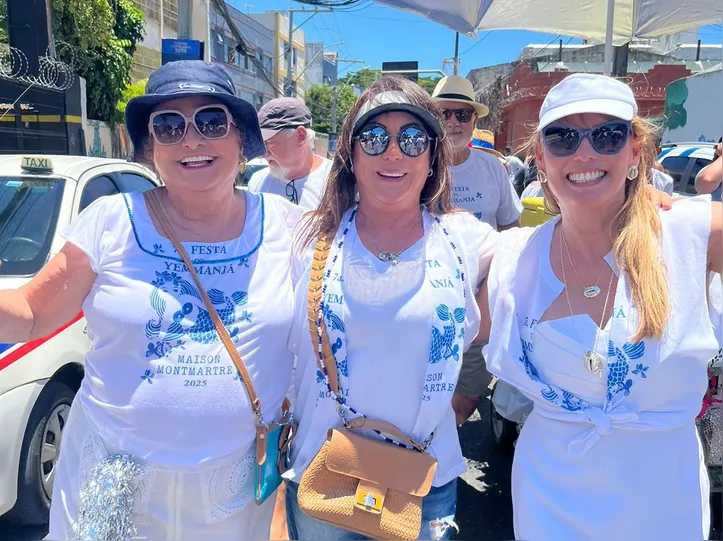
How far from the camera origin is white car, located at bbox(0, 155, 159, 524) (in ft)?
9.06

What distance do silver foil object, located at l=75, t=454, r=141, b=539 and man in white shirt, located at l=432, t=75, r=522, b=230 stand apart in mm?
2257

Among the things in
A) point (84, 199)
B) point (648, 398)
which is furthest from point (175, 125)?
point (84, 199)

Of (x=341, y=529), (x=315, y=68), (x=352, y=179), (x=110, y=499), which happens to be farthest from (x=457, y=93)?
(x=315, y=68)

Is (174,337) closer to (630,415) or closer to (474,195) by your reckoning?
(630,415)

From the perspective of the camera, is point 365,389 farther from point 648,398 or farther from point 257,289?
point 648,398

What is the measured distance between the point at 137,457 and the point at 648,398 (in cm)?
139

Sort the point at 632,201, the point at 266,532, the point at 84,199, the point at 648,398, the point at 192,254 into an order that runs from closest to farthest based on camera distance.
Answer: the point at 648,398, the point at 632,201, the point at 192,254, the point at 266,532, the point at 84,199

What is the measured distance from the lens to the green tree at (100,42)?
1177cm

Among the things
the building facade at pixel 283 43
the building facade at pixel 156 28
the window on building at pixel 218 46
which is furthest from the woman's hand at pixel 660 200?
the building facade at pixel 283 43

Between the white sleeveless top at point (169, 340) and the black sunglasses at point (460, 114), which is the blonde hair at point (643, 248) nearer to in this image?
the white sleeveless top at point (169, 340)

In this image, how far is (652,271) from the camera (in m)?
1.52

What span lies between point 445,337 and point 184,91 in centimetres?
106

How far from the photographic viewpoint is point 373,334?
169 cm

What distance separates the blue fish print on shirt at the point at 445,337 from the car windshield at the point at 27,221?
2.42 m
